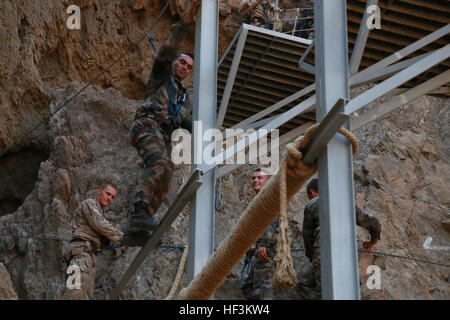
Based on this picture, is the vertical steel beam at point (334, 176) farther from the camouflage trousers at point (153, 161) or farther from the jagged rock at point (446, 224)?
the jagged rock at point (446, 224)

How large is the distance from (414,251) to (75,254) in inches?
208

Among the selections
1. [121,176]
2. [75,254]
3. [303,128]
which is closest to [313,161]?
[303,128]

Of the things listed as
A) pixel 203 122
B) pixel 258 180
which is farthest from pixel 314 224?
pixel 203 122

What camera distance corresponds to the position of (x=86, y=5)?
595 inches

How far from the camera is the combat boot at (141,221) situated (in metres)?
7.28

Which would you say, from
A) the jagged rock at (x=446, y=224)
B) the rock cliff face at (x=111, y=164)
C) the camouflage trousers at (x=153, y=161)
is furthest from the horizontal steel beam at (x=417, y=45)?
the jagged rock at (x=446, y=224)

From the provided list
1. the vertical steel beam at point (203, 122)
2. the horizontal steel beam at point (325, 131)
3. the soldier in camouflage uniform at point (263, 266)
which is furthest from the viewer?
the soldier in camouflage uniform at point (263, 266)

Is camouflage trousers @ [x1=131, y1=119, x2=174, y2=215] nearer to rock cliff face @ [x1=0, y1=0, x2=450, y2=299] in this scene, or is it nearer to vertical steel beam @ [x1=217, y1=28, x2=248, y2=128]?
vertical steel beam @ [x1=217, y1=28, x2=248, y2=128]

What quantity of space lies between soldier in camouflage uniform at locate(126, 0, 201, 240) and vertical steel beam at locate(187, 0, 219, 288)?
28 cm

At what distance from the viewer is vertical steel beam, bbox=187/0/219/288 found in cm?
640

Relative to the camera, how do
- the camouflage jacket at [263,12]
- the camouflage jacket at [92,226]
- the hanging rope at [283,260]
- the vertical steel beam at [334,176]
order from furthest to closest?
the camouflage jacket at [263,12]
the camouflage jacket at [92,226]
the vertical steel beam at [334,176]
the hanging rope at [283,260]

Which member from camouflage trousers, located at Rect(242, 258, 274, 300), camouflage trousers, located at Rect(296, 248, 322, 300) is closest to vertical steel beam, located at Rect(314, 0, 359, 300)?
camouflage trousers, located at Rect(296, 248, 322, 300)

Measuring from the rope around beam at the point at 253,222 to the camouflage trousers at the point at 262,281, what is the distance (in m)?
4.34

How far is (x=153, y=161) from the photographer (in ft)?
25.4
